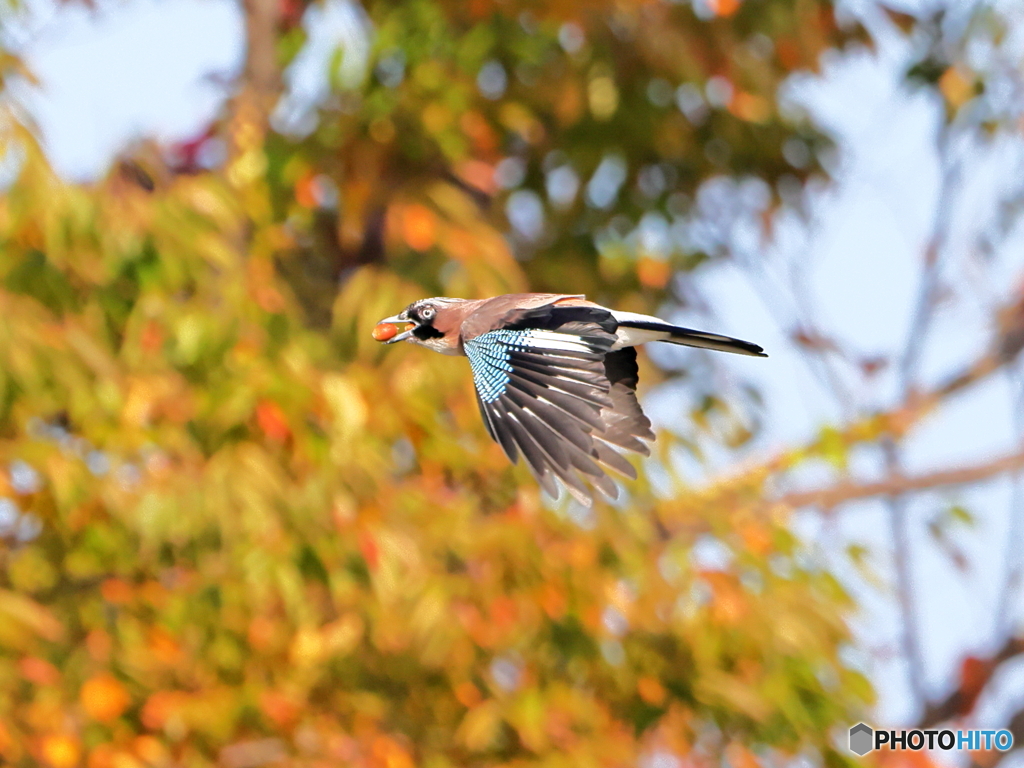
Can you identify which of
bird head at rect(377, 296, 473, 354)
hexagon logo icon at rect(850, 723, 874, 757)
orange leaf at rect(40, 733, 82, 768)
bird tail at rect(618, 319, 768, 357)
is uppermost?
hexagon logo icon at rect(850, 723, 874, 757)

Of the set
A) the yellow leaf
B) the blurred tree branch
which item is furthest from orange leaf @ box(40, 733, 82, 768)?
the blurred tree branch

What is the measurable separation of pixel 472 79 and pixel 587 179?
1088 mm

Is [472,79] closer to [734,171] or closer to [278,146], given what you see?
[278,146]

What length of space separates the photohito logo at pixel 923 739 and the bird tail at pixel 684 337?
4104 mm

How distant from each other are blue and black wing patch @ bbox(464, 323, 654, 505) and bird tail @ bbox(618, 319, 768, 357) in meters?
0.16

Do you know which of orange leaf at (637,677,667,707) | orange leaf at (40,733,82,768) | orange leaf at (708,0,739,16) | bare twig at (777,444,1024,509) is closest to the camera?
orange leaf at (40,733,82,768)

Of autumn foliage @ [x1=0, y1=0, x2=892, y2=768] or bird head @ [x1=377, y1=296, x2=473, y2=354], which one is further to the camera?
autumn foliage @ [x1=0, y1=0, x2=892, y2=768]

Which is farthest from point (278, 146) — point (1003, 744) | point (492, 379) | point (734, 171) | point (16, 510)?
point (1003, 744)

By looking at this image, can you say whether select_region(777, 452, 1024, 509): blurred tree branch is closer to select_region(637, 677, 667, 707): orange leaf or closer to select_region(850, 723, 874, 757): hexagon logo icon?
select_region(850, 723, 874, 757): hexagon logo icon

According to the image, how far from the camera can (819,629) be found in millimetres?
7066

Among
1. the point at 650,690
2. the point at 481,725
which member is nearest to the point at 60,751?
the point at 481,725

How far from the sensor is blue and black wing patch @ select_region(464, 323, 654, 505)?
3.45 metres

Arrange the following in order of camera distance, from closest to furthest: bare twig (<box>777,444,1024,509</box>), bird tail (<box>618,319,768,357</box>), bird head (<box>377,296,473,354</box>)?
bird tail (<box>618,319,768,357</box>)
bird head (<box>377,296,473,354</box>)
bare twig (<box>777,444,1024,509</box>)

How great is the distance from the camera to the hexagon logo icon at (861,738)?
23.8 feet
